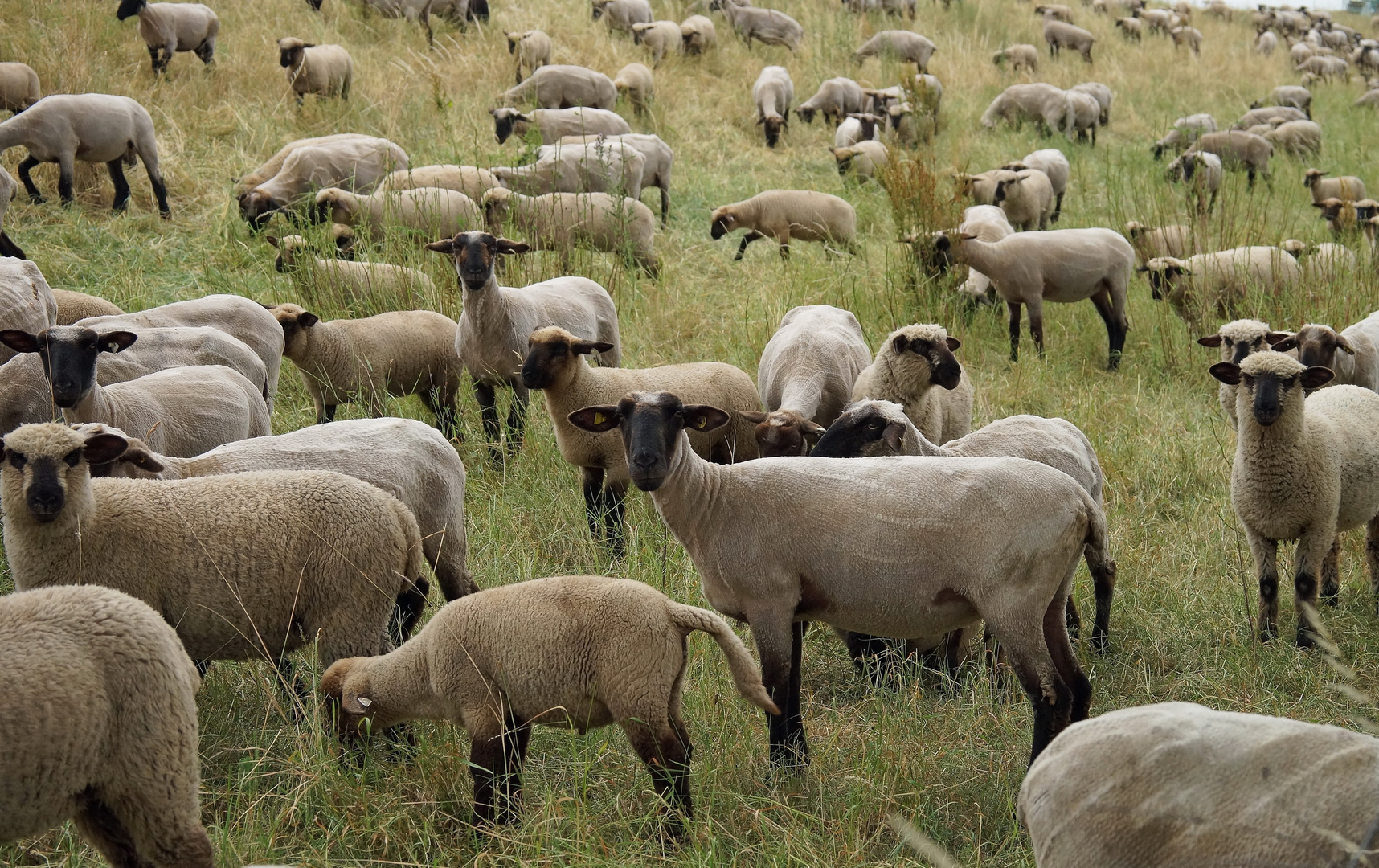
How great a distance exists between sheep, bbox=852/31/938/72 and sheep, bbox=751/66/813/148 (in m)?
4.27

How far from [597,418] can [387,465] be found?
3.49ft

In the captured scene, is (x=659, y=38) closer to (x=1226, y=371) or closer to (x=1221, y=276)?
(x=1221, y=276)

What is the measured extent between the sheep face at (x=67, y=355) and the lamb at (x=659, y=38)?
15.6m

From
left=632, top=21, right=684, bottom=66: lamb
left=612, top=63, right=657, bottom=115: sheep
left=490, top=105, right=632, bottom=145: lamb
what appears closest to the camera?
left=490, top=105, right=632, bottom=145: lamb

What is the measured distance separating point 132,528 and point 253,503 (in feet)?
1.40

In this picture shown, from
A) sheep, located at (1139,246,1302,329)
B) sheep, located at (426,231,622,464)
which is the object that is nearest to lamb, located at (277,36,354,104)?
sheep, located at (426,231,622,464)

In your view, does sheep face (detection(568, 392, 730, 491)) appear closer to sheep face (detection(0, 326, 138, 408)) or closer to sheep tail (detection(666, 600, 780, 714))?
sheep tail (detection(666, 600, 780, 714))

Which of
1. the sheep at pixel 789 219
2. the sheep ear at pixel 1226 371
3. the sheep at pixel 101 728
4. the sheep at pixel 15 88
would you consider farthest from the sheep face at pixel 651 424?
the sheep at pixel 15 88

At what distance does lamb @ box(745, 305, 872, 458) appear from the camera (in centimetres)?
622

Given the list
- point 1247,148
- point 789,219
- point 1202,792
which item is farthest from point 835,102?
point 1202,792

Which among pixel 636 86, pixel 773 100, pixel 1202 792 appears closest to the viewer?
pixel 1202 792

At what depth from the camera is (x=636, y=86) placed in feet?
58.5

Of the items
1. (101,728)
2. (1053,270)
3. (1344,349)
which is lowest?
(1053,270)

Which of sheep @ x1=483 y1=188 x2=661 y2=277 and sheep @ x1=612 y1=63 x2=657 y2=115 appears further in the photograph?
sheep @ x1=612 y1=63 x2=657 y2=115
